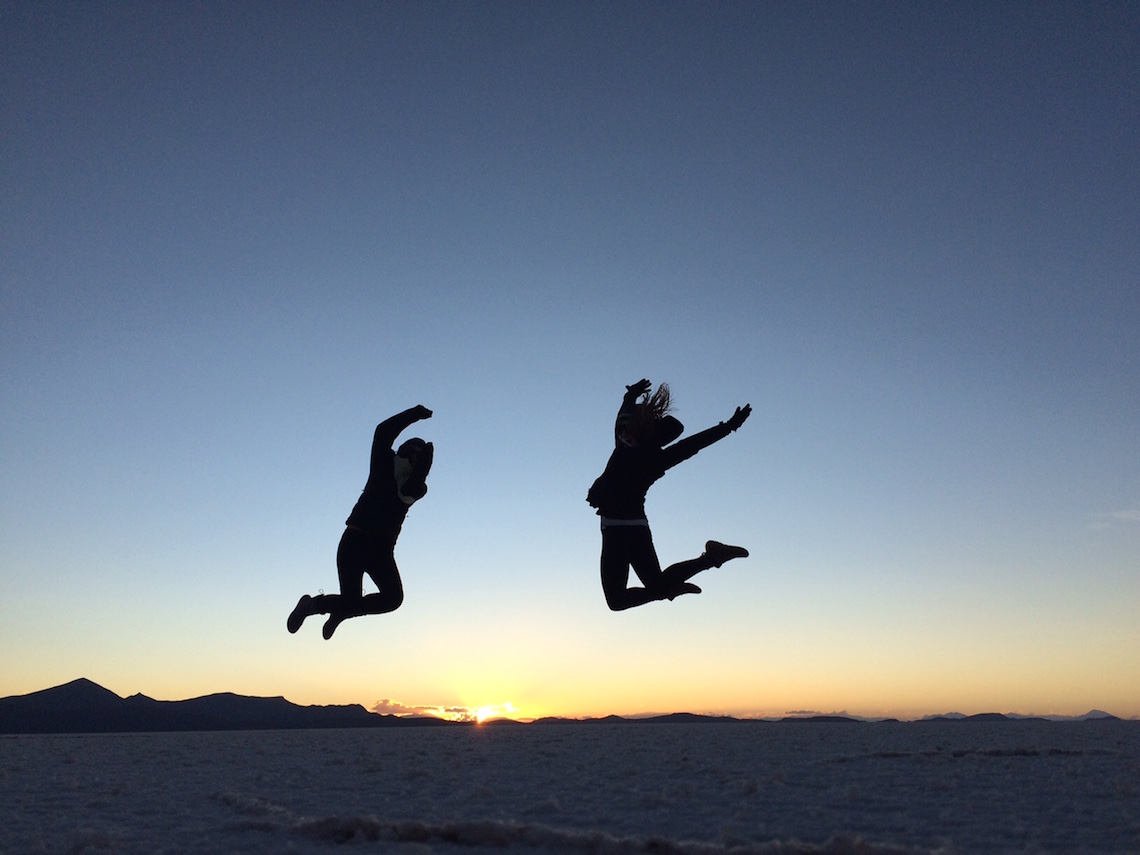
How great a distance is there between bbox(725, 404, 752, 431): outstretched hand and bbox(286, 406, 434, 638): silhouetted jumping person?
2843 mm

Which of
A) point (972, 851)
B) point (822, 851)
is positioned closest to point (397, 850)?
point (822, 851)

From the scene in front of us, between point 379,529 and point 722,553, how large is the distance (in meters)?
3.41

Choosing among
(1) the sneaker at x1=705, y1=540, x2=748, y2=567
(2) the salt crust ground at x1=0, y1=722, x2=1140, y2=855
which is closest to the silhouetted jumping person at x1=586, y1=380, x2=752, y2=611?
(1) the sneaker at x1=705, y1=540, x2=748, y2=567

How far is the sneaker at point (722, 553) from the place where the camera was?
28.7 ft

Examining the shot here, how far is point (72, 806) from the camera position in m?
12.4

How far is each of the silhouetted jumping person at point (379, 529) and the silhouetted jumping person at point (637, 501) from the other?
1.82 meters

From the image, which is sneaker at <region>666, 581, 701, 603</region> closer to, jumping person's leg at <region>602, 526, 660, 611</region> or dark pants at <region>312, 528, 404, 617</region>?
jumping person's leg at <region>602, 526, 660, 611</region>

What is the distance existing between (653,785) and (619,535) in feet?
26.2

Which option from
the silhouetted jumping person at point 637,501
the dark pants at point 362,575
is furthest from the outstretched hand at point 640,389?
the dark pants at point 362,575

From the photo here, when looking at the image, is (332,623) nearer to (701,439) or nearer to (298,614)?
(298,614)

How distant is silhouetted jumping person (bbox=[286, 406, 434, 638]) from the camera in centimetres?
844

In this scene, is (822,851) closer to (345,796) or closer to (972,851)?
(972,851)

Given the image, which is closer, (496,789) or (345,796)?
(345,796)

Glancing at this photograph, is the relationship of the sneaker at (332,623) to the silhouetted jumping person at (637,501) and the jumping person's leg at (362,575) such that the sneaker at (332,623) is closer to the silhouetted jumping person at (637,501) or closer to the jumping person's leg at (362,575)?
the jumping person's leg at (362,575)
